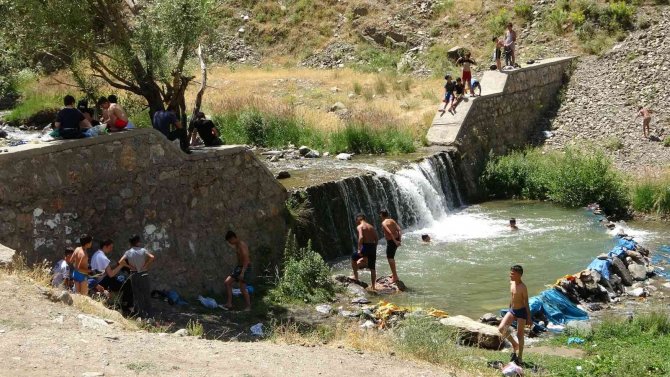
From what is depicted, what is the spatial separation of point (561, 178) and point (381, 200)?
5566 millimetres

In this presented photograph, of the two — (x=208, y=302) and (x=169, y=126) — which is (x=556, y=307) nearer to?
(x=208, y=302)

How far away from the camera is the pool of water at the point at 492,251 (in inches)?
661

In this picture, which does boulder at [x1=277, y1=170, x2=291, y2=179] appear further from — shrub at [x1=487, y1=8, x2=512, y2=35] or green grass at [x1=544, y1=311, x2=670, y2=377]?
shrub at [x1=487, y1=8, x2=512, y2=35]

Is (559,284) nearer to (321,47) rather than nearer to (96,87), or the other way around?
(96,87)

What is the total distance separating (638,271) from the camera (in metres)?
17.8

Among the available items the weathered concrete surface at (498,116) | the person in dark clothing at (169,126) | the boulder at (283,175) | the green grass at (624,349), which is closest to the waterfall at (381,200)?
the weathered concrete surface at (498,116)

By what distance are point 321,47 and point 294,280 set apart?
2496 centimetres

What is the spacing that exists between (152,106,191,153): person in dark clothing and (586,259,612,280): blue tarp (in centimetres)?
757

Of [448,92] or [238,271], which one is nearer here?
[238,271]

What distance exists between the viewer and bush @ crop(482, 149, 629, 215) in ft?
77.4

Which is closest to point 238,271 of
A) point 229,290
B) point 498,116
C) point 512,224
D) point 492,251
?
point 229,290

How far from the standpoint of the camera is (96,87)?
19469 millimetres

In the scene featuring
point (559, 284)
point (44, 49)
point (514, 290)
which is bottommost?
point (559, 284)

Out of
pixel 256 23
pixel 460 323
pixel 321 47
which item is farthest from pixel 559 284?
pixel 256 23
